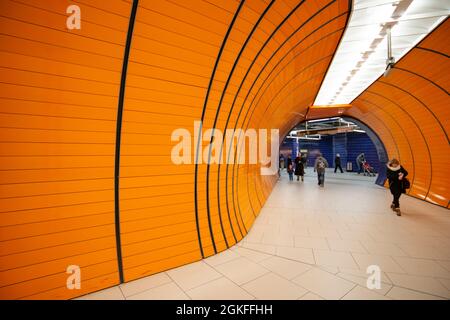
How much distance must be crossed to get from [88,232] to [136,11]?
9.57ft

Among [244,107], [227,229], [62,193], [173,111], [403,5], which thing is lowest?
[227,229]

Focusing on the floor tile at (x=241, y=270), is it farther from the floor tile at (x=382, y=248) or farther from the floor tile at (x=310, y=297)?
the floor tile at (x=382, y=248)

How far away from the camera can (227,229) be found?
4.59m

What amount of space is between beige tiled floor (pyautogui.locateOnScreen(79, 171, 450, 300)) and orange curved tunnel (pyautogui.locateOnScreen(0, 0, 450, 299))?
0.43 metres

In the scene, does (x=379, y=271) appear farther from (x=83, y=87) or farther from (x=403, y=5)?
(x=83, y=87)

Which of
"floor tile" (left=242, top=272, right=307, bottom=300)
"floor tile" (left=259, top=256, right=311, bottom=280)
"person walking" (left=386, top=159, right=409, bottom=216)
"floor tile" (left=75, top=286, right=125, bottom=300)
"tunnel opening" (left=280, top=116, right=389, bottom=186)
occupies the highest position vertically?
"tunnel opening" (left=280, top=116, right=389, bottom=186)

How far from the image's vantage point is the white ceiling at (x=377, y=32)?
146 inches

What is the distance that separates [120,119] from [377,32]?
18.7 ft

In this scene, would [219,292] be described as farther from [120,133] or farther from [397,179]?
[397,179]

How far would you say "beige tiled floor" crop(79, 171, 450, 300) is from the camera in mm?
2863

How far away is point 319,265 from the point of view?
11.8 feet

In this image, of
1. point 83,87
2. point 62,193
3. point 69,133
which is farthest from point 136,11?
point 62,193

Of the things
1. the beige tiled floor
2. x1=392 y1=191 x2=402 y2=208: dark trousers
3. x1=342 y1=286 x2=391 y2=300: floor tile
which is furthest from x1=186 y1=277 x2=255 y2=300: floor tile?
x1=392 y1=191 x2=402 y2=208: dark trousers

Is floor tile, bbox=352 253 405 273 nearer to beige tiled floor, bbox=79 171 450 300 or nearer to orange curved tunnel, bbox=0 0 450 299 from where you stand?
beige tiled floor, bbox=79 171 450 300
